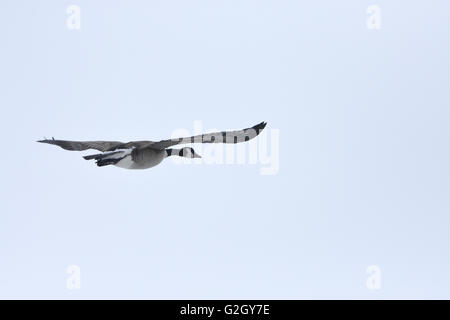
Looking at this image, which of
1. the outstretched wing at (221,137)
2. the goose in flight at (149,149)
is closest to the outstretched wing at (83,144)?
the goose in flight at (149,149)

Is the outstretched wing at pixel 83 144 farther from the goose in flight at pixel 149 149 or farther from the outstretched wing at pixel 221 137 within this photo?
the outstretched wing at pixel 221 137

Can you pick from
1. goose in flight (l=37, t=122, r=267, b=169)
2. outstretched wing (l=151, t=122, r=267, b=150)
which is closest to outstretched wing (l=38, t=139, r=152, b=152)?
goose in flight (l=37, t=122, r=267, b=169)

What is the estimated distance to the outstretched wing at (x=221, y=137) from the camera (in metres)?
20.6

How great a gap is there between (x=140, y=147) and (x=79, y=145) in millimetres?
2777

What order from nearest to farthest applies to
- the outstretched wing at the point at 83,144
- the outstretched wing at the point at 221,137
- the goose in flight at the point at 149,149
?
the outstretched wing at the point at 221,137, the goose in flight at the point at 149,149, the outstretched wing at the point at 83,144

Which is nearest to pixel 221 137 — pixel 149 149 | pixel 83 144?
pixel 149 149

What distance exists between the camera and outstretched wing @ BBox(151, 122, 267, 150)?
67.4ft

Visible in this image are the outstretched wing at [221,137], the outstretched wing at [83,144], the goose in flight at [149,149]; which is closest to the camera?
the outstretched wing at [221,137]

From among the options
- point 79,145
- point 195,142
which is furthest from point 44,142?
point 195,142

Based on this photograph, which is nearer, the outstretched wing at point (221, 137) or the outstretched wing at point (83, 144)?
the outstretched wing at point (221, 137)

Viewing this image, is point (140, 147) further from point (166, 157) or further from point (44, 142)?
point (44, 142)

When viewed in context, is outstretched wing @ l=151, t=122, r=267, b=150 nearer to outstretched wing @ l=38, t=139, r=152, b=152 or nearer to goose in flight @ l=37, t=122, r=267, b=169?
goose in flight @ l=37, t=122, r=267, b=169

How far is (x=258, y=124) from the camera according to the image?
21.4 meters

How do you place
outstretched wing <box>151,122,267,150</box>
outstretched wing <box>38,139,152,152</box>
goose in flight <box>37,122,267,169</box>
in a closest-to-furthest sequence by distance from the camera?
outstretched wing <box>151,122,267,150</box> < goose in flight <box>37,122,267,169</box> < outstretched wing <box>38,139,152,152</box>
